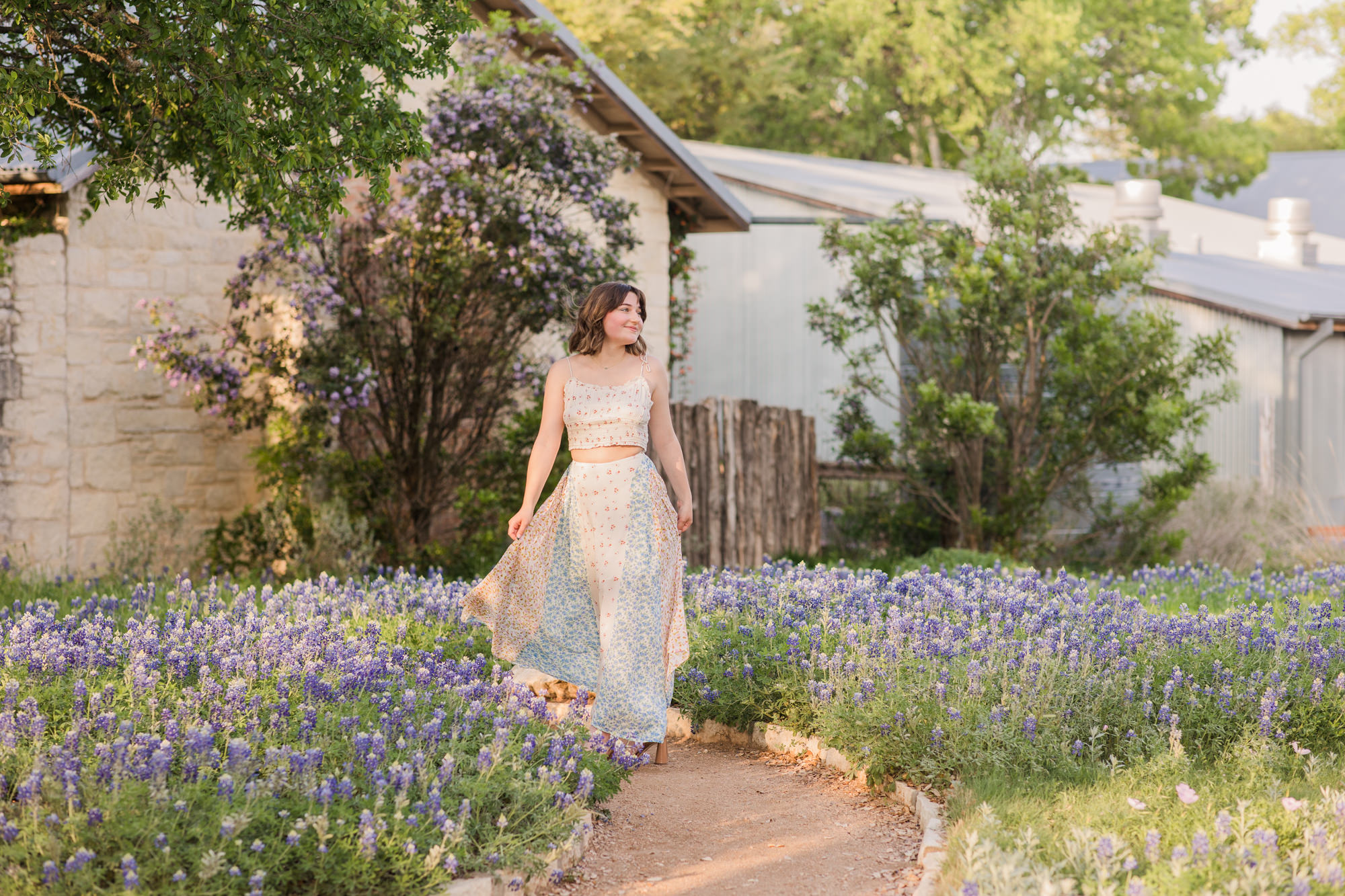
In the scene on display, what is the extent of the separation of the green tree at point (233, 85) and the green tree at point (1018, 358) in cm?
558

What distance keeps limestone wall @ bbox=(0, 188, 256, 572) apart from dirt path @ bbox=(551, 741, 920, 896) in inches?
228

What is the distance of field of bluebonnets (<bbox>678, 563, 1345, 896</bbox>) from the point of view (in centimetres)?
369

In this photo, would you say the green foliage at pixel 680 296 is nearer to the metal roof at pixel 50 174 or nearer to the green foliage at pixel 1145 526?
the green foliage at pixel 1145 526

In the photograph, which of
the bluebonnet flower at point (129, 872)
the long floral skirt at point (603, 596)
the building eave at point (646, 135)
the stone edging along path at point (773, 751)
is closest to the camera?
the bluebonnet flower at point (129, 872)

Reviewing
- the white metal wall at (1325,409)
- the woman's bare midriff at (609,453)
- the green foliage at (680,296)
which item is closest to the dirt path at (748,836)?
the woman's bare midriff at (609,453)

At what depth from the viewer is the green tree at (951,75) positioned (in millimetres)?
25891

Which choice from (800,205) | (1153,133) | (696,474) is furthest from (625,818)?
(1153,133)

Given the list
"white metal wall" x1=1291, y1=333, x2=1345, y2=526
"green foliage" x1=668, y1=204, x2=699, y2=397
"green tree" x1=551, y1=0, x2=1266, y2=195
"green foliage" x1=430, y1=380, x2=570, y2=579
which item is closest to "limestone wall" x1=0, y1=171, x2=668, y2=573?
"green foliage" x1=430, y1=380, x2=570, y2=579

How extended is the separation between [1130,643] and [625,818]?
2.50m

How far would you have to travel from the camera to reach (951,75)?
1069 inches

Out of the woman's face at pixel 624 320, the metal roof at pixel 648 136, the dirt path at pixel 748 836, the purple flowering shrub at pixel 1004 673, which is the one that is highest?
the metal roof at pixel 648 136

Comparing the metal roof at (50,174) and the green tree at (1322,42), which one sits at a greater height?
the green tree at (1322,42)

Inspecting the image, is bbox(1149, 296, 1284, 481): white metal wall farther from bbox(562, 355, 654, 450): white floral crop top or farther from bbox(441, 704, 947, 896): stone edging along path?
bbox(562, 355, 654, 450): white floral crop top

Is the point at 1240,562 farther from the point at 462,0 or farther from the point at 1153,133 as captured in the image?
the point at 1153,133
